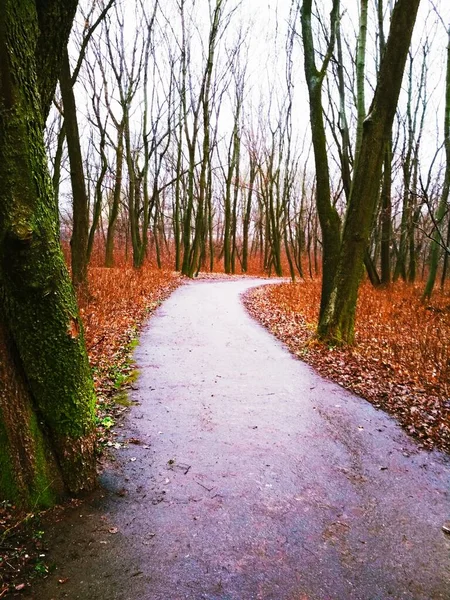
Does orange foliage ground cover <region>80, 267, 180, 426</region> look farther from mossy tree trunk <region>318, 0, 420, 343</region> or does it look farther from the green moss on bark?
mossy tree trunk <region>318, 0, 420, 343</region>

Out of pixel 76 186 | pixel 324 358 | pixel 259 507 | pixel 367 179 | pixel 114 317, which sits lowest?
pixel 259 507

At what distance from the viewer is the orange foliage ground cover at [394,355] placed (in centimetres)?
479

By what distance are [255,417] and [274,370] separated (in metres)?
1.82

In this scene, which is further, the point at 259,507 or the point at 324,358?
the point at 324,358

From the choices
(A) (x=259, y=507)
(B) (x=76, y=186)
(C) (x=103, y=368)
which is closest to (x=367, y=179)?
(C) (x=103, y=368)

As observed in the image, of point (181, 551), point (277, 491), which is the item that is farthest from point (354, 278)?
point (181, 551)

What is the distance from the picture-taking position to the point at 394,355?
659 cm

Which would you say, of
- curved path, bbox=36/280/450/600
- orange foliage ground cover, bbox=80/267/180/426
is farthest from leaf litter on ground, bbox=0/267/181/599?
curved path, bbox=36/280/450/600

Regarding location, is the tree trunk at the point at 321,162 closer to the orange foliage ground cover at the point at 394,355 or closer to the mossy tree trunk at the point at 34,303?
the orange foliage ground cover at the point at 394,355

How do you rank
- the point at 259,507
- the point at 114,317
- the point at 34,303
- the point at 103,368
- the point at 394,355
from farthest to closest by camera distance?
the point at 114,317 < the point at 394,355 < the point at 103,368 < the point at 259,507 < the point at 34,303

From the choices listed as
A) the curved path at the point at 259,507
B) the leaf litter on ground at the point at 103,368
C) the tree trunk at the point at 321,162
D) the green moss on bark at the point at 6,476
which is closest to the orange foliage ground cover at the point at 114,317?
the leaf litter on ground at the point at 103,368

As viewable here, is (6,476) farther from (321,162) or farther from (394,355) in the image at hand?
(321,162)

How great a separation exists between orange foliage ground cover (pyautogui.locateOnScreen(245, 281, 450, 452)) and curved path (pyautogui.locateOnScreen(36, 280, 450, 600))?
1.31 ft

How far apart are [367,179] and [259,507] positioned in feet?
19.0
